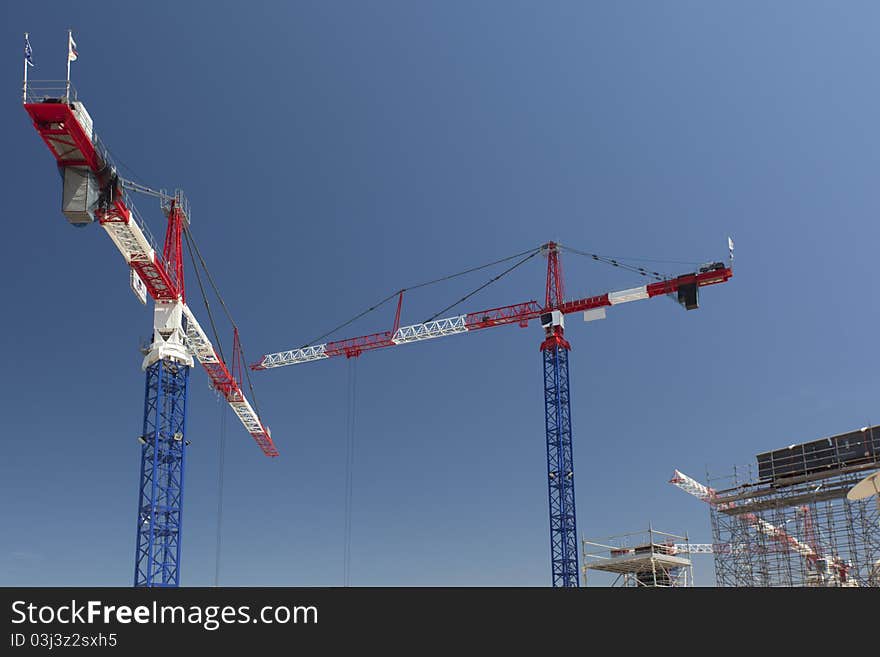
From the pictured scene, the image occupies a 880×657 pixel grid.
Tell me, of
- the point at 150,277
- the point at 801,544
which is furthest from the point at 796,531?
the point at 150,277

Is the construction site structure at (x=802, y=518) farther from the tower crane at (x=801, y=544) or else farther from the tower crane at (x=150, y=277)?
the tower crane at (x=150, y=277)

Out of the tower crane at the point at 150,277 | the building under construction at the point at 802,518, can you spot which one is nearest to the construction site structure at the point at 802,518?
the building under construction at the point at 802,518

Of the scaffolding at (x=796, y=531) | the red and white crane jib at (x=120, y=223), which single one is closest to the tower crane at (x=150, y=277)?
the red and white crane jib at (x=120, y=223)

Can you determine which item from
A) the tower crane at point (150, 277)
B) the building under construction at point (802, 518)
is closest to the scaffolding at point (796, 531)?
the building under construction at point (802, 518)

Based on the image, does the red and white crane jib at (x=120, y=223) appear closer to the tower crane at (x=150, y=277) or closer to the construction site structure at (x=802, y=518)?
the tower crane at (x=150, y=277)

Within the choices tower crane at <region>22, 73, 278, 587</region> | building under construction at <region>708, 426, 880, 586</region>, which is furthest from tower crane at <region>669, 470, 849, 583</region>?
tower crane at <region>22, 73, 278, 587</region>

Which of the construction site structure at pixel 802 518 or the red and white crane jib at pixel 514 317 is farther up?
the red and white crane jib at pixel 514 317

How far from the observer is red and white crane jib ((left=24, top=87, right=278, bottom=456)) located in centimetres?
4594

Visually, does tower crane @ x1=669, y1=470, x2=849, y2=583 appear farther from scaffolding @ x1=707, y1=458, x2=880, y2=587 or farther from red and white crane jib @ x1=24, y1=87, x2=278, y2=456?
red and white crane jib @ x1=24, y1=87, x2=278, y2=456

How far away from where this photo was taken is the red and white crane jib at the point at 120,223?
45938mm

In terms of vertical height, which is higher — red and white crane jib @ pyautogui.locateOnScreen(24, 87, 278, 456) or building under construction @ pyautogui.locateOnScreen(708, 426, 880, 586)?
red and white crane jib @ pyautogui.locateOnScreen(24, 87, 278, 456)
